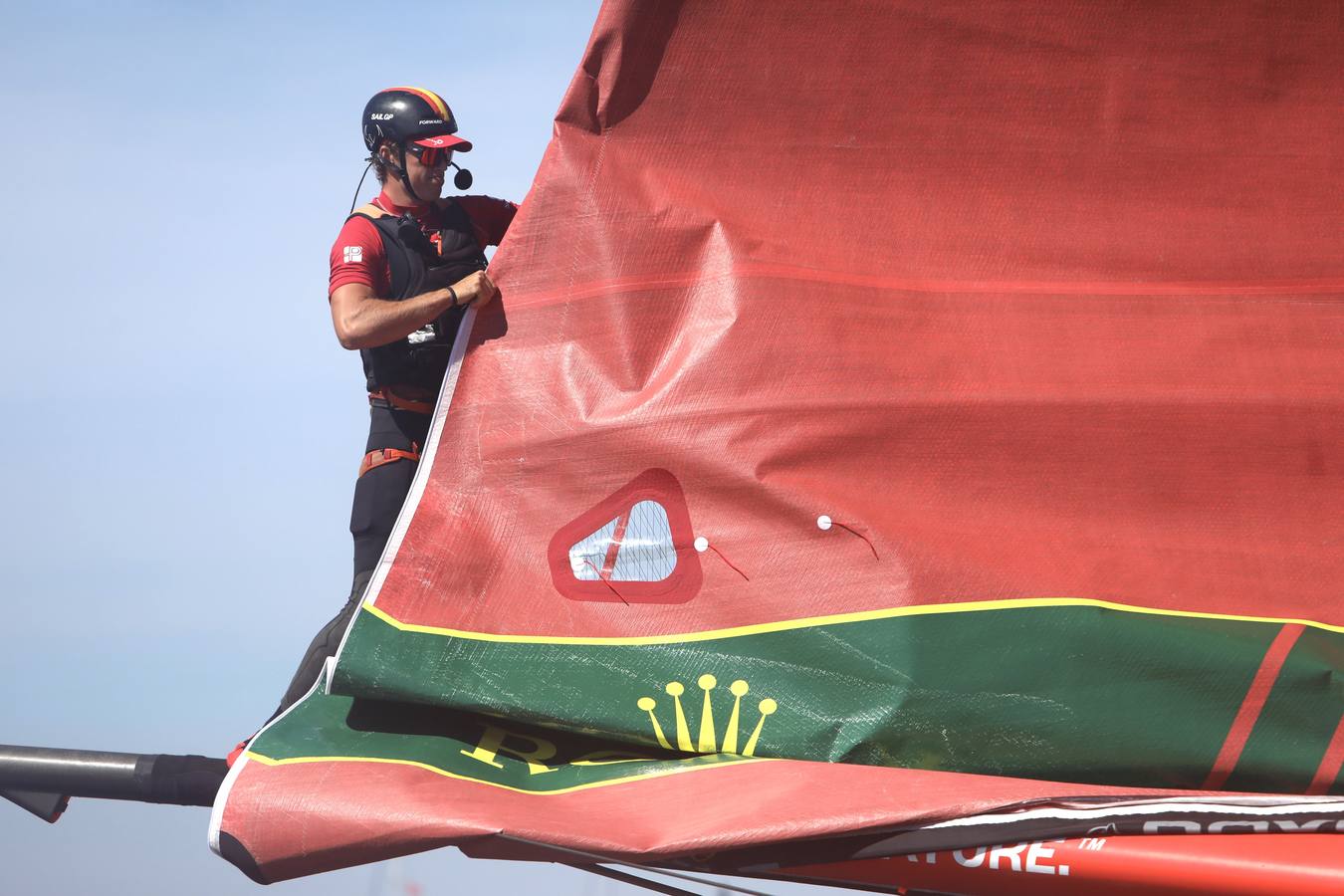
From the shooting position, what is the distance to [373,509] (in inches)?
142

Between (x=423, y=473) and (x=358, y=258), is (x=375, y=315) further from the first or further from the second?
(x=423, y=473)

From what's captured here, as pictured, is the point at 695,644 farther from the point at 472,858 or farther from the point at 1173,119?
the point at 1173,119

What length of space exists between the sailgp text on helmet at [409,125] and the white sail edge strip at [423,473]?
757 mm

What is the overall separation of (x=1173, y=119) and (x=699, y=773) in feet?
6.18

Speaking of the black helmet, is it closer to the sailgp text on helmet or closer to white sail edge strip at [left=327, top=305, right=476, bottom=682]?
the sailgp text on helmet

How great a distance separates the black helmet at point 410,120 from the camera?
12.3 ft

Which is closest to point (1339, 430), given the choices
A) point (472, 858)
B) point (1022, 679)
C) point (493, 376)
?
point (1022, 679)

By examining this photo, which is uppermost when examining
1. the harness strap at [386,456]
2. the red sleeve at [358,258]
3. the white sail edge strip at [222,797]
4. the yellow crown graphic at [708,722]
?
the red sleeve at [358,258]

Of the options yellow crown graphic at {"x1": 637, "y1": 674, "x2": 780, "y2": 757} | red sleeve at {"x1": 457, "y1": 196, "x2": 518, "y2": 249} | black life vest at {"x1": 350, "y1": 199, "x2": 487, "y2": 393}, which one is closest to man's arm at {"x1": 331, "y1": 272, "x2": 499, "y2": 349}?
black life vest at {"x1": 350, "y1": 199, "x2": 487, "y2": 393}

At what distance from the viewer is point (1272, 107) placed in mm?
3104

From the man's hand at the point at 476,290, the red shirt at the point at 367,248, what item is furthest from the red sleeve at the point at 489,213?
the man's hand at the point at 476,290

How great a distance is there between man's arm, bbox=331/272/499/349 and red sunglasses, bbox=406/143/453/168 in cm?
53

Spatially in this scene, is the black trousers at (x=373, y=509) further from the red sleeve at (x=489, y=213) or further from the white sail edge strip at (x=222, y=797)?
the red sleeve at (x=489, y=213)

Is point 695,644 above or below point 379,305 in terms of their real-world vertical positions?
below
